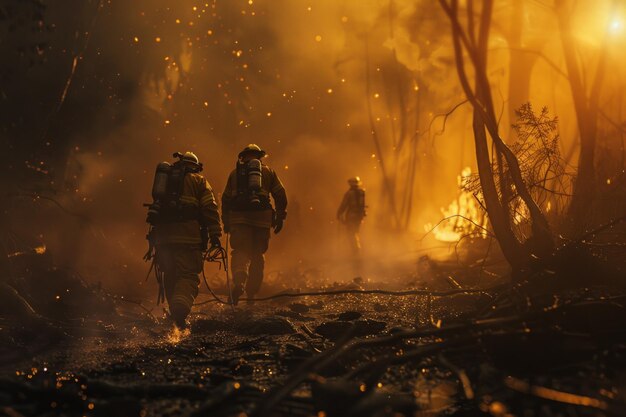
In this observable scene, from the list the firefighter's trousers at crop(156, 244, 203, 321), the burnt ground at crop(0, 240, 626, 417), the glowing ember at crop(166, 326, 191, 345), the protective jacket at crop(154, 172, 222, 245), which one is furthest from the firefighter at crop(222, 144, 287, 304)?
the burnt ground at crop(0, 240, 626, 417)

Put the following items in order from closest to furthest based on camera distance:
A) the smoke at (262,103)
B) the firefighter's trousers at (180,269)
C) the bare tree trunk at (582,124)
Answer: the firefighter's trousers at (180,269), the bare tree trunk at (582,124), the smoke at (262,103)

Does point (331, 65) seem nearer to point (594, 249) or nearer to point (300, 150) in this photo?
point (300, 150)

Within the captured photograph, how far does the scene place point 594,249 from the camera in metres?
4.66

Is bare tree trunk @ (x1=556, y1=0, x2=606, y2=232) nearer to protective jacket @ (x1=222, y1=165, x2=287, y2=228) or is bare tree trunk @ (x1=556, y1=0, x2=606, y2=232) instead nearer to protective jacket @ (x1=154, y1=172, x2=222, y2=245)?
protective jacket @ (x1=222, y1=165, x2=287, y2=228)

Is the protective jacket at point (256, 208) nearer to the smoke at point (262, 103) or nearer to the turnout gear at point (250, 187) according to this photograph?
the turnout gear at point (250, 187)

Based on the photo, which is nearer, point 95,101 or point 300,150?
point 95,101

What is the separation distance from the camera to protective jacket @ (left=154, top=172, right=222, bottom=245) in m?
5.16

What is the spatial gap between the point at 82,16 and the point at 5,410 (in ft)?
19.6

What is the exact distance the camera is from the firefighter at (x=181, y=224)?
5094 millimetres

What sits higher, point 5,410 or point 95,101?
point 95,101

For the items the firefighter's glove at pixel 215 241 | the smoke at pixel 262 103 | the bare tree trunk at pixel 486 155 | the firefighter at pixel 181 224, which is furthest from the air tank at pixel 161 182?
the bare tree trunk at pixel 486 155

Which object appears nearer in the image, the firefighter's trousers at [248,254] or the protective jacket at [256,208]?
the firefighter's trousers at [248,254]

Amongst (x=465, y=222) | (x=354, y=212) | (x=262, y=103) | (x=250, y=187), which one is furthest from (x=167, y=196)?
(x=262, y=103)

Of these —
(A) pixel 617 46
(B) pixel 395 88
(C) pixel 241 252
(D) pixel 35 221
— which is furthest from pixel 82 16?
(B) pixel 395 88
